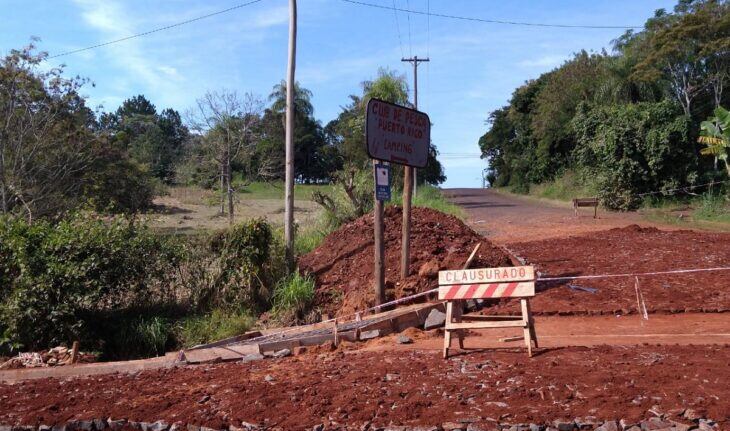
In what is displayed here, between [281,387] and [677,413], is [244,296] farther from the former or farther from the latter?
[677,413]

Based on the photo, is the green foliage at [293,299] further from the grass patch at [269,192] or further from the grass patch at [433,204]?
the grass patch at [269,192]

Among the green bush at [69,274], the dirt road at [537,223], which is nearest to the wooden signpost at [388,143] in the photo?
the green bush at [69,274]

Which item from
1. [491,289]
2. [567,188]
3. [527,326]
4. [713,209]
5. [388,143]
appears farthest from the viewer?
[567,188]

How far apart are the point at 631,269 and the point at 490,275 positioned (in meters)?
6.12

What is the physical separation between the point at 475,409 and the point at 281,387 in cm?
202

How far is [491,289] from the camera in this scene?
6.89 metres

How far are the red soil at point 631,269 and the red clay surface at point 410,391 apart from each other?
130 inches

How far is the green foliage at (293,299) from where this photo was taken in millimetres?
11297

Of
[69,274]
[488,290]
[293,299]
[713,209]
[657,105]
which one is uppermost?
[657,105]

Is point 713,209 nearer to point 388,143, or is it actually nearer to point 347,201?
point 347,201

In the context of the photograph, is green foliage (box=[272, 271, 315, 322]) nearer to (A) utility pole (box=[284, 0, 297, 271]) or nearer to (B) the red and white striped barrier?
(A) utility pole (box=[284, 0, 297, 271])

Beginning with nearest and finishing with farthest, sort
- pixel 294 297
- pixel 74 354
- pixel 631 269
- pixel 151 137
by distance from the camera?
pixel 74 354
pixel 294 297
pixel 631 269
pixel 151 137

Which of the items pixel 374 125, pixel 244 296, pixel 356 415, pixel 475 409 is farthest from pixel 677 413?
pixel 244 296

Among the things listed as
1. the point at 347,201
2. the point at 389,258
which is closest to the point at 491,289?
the point at 389,258
